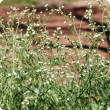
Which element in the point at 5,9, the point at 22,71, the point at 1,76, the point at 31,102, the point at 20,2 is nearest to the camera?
the point at 1,76

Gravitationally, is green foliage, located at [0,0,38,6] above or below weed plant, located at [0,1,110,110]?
above

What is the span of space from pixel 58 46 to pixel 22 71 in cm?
41

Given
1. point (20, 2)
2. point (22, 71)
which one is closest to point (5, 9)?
point (20, 2)

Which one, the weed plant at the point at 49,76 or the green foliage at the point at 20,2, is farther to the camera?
the green foliage at the point at 20,2

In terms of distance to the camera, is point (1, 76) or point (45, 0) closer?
point (1, 76)

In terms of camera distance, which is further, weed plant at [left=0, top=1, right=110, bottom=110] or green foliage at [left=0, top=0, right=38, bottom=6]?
green foliage at [left=0, top=0, right=38, bottom=6]

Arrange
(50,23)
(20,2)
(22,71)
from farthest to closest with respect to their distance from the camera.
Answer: (20,2) < (50,23) < (22,71)

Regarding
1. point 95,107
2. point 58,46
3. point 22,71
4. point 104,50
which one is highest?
point 58,46

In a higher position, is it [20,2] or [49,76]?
[20,2]

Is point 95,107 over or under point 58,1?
under

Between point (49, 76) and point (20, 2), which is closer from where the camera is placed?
point (49, 76)

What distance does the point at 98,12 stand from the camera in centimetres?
524

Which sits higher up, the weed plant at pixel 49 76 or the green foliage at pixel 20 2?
the green foliage at pixel 20 2

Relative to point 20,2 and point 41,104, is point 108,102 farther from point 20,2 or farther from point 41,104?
point 20,2
